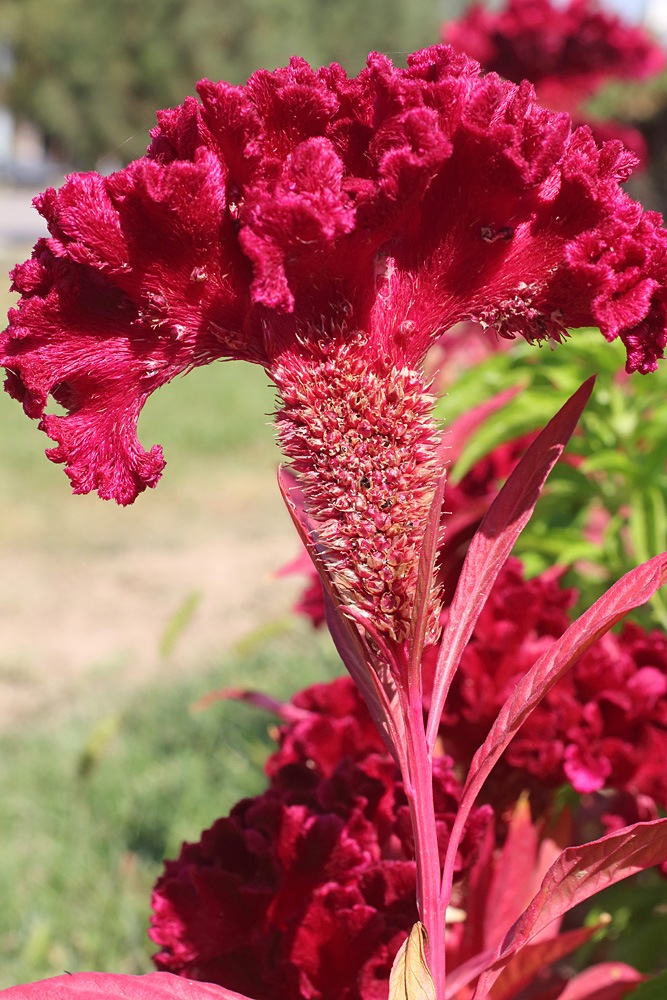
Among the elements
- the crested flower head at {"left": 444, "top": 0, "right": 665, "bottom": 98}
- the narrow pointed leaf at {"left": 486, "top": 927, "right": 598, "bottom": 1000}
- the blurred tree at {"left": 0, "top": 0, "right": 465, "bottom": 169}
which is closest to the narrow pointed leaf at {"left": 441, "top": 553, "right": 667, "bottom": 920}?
the narrow pointed leaf at {"left": 486, "top": 927, "right": 598, "bottom": 1000}

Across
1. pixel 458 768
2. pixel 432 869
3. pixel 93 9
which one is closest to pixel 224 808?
pixel 458 768

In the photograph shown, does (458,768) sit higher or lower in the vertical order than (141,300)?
lower

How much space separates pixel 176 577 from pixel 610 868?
438cm

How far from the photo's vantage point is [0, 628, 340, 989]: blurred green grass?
1913 mm

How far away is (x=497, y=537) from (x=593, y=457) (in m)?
0.76

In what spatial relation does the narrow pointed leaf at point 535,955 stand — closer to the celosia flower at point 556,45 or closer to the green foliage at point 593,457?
the green foliage at point 593,457

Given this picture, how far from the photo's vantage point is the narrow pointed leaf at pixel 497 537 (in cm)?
80

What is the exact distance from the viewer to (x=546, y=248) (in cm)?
73

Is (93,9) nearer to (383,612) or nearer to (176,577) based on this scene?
(176,577)

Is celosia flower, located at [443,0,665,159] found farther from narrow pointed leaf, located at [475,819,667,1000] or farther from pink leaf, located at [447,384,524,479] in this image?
narrow pointed leaf, located at [475,819,667,1000]

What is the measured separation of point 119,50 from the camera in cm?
2264

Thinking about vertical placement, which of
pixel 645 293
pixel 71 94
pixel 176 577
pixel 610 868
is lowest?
pixel 610 868

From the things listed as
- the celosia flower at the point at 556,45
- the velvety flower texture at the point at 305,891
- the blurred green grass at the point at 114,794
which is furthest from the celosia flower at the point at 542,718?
the celosia flower at the point at 556,45

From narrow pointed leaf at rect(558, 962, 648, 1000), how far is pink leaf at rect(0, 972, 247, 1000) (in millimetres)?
461
